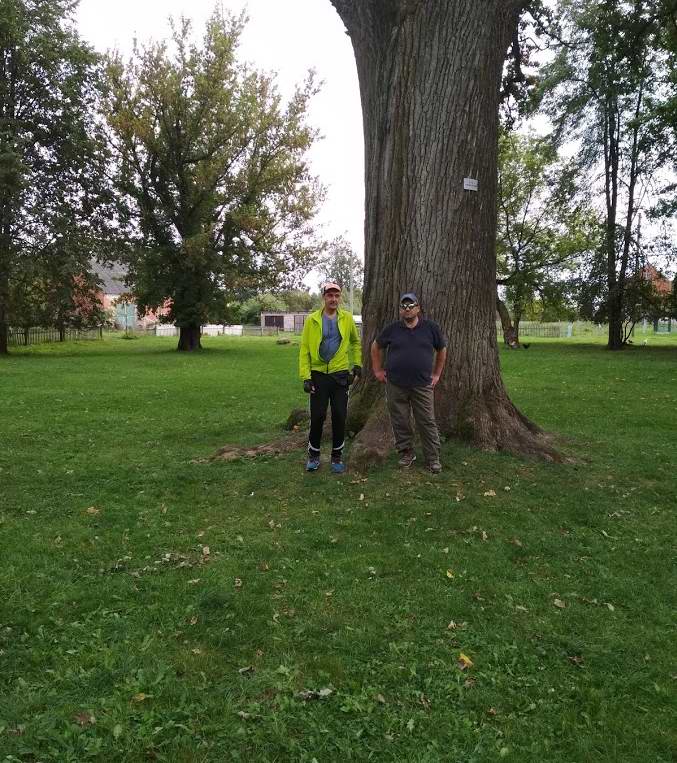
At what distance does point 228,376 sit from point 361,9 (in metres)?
11.8

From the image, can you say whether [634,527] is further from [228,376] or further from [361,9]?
[228,376]

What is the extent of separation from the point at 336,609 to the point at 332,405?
2.75m

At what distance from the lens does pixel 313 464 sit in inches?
239

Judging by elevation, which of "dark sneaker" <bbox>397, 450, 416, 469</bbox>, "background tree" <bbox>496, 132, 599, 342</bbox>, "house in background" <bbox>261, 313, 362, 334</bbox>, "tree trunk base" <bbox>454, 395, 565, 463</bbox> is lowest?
"dark sneaker" <bbox>397, 450, 416, 469</bbox>

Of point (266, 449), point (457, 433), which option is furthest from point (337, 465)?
point (457, 433)

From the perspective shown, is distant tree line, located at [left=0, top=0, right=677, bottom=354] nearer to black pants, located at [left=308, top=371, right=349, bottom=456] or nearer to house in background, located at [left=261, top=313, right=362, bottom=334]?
black pants, located at [left=308, top=371, right=349, bottom=456]

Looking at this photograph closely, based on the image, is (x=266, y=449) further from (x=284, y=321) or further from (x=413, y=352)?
(x=284, y=321)

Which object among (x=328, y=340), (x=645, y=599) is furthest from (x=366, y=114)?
(x=645, y=599)

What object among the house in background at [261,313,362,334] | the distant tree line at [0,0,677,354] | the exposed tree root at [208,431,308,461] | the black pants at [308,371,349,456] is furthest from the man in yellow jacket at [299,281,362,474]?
the house in background at [261,313,362,334]

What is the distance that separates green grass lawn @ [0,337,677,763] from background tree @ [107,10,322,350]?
901 inches

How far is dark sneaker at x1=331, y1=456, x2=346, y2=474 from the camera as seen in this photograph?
19.5 ft

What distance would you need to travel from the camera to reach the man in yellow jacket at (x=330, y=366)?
598 cm

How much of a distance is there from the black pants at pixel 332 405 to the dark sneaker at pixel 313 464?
0.05 m

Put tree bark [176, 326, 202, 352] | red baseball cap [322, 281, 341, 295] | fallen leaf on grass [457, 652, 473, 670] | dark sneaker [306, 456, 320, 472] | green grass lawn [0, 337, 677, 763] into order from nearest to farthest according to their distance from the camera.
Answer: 1. green grass lawn [0, 337, 677, 763]
2. fallen leaf on grass [457, 652, 473, 670]
3. red baseball cap [322, 281, 341, 295]
4. dark sneaker [306, 456, 320, 472]
5. tree bark [176, 326, 202, 352]
